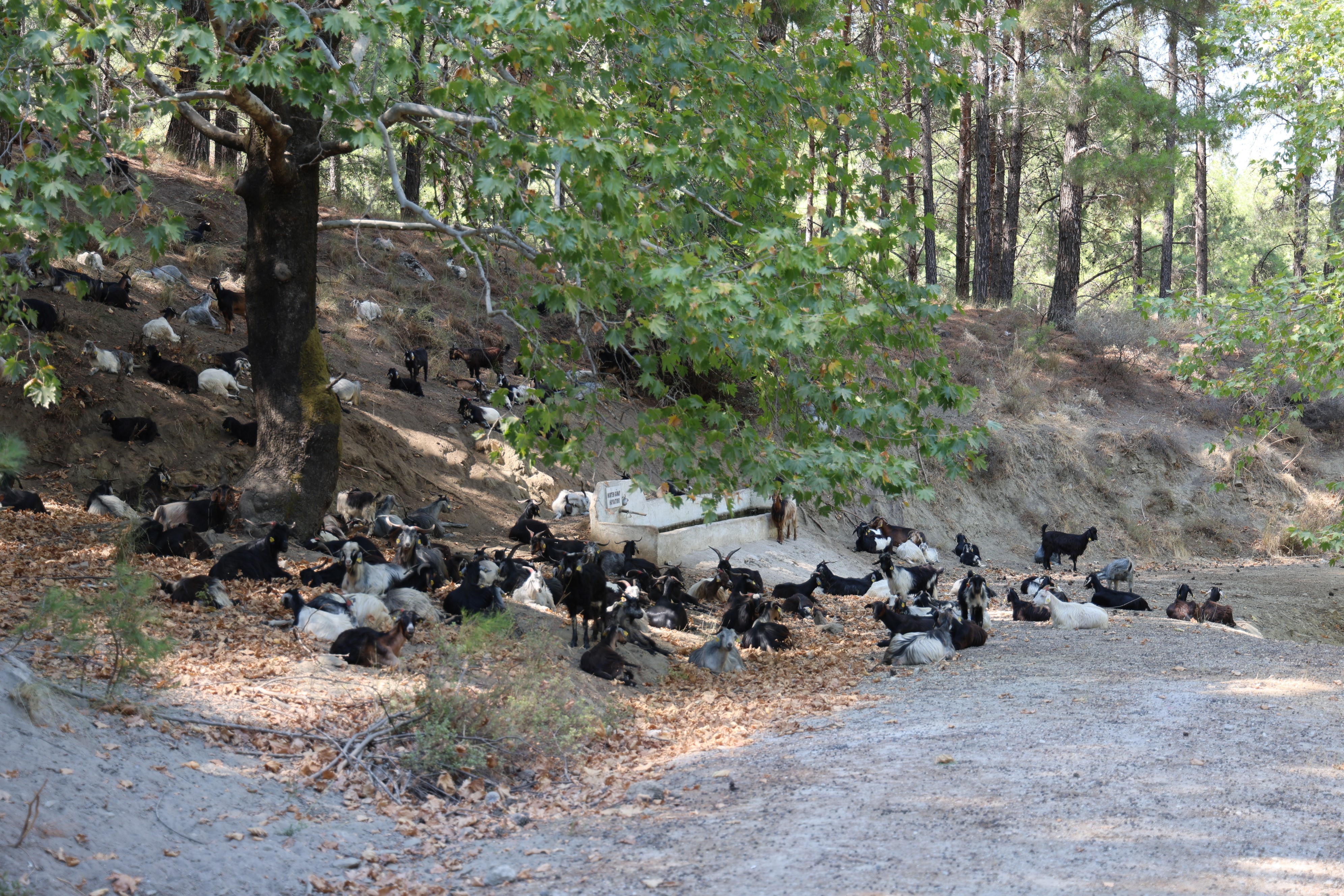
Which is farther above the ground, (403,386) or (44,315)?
(44,315)

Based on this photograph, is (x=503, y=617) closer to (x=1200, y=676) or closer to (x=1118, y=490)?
(x=1200, y=676)

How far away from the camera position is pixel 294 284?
448 inches

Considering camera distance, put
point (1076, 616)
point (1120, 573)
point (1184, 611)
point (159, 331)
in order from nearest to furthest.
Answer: point (1076, 616), point (1184, 611), point (159, 331), point (1120, 573)

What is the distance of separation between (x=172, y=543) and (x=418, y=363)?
309 inches

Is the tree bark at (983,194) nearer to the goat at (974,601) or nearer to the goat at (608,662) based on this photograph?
the goat at (974,601)

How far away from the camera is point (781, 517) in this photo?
17125mm

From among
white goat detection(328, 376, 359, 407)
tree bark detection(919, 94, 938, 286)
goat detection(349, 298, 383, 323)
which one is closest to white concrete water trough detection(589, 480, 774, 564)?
white goat detection(328, 376, 359, 407)

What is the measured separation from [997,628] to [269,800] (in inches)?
358

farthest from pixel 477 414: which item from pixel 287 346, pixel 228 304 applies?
pixel 287 346

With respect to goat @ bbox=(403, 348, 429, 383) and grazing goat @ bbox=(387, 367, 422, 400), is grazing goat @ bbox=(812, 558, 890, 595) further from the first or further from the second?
goat @ bbox=(403, 348, 429, 383)

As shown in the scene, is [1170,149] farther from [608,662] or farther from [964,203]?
[608,662]

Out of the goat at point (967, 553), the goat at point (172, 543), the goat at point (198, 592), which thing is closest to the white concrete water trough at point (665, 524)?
the goat at point (967, 553)

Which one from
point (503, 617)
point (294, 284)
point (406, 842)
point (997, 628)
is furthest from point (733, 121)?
point (997, 628)

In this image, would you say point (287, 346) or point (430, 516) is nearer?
point (287, 346)
